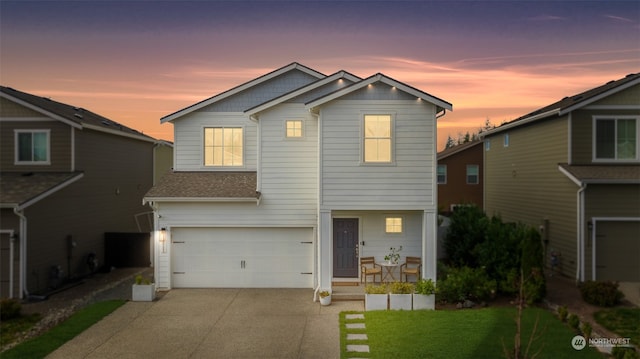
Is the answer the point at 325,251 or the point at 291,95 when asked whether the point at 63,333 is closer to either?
the point at 325,251

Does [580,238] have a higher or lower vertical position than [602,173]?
lower

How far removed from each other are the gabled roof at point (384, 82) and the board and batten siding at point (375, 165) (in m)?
0.32

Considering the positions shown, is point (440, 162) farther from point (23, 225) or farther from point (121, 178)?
point (23, 225)

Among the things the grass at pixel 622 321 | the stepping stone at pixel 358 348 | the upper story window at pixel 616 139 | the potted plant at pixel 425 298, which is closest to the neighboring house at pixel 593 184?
the upper story window at pixel 616 139

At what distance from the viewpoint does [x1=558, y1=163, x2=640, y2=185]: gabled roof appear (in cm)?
1520

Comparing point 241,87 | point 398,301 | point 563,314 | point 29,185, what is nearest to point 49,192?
point 29,185

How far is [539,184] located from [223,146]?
12419 mm

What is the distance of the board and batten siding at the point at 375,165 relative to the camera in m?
14.1

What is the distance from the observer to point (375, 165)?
46.2 ft

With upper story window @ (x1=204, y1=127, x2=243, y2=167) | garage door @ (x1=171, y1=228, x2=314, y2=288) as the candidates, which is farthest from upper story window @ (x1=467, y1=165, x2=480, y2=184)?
upper story window @ (x1=204, y1=127, x2=243, y2=167)

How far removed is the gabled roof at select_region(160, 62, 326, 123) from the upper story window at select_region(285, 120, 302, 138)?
2.73 m

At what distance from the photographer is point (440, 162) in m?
31.1

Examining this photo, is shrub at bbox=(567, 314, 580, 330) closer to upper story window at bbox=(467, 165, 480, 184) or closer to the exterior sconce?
the exterior sconce

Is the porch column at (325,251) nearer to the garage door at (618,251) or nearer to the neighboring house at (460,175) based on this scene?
the garage door at (618,251)
